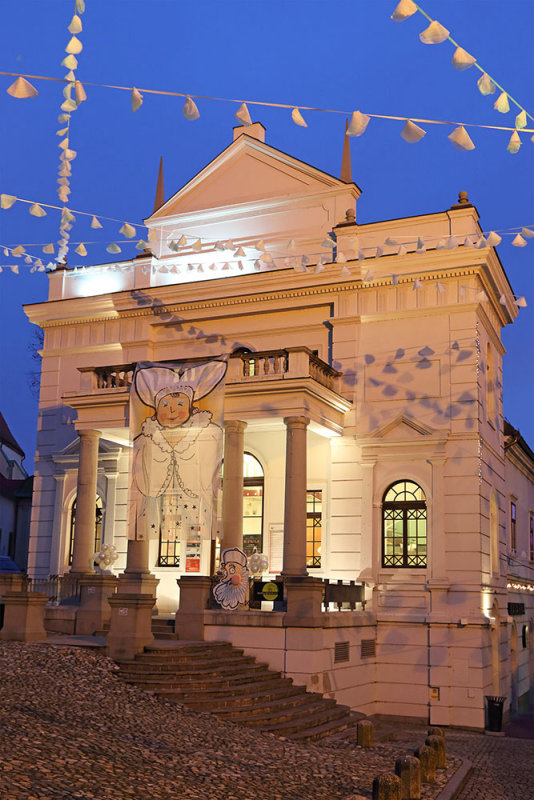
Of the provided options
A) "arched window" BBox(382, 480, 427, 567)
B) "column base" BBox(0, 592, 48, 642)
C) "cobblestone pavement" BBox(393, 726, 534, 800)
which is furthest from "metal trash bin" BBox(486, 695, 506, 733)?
"column base" BBox(0, 592, 48, 642)

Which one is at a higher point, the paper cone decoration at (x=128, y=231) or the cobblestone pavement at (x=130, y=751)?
the paper cone decoration at (x=128, y=231)

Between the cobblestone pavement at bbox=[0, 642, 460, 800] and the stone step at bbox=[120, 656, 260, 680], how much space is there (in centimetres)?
45

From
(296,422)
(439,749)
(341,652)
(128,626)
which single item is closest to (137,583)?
(128,626)

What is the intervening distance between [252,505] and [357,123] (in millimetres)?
Answer: 15087

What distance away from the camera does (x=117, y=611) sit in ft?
56.1

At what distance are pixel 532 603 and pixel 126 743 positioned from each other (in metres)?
24.2

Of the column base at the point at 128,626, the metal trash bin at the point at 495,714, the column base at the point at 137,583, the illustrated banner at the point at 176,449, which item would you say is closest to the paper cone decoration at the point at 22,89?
the column base at the point at 128,626

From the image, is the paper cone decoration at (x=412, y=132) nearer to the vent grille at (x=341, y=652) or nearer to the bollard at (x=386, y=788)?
the bollard at (x=386, y=788)

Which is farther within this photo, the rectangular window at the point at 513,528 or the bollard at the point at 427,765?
the rectangular window at the point at 513,528

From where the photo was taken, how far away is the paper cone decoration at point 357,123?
418 inches

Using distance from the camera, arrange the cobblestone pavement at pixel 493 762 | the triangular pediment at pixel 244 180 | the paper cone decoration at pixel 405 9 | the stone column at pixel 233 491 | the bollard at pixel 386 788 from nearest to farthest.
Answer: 1. the paper cone decoration at pixel 405 9
2. the bollard at pixel 386 788
3. the cobblestone pavement at pixel 493 762
4. the stone column at pixel 233 491
5. the triangular pediment at pixel 244 180

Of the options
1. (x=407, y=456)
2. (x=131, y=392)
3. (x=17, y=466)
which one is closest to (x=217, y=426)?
(x=131, y=392)

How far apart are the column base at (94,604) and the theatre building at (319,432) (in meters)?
0.11

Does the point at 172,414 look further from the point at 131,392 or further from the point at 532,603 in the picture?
the point at 532,603
